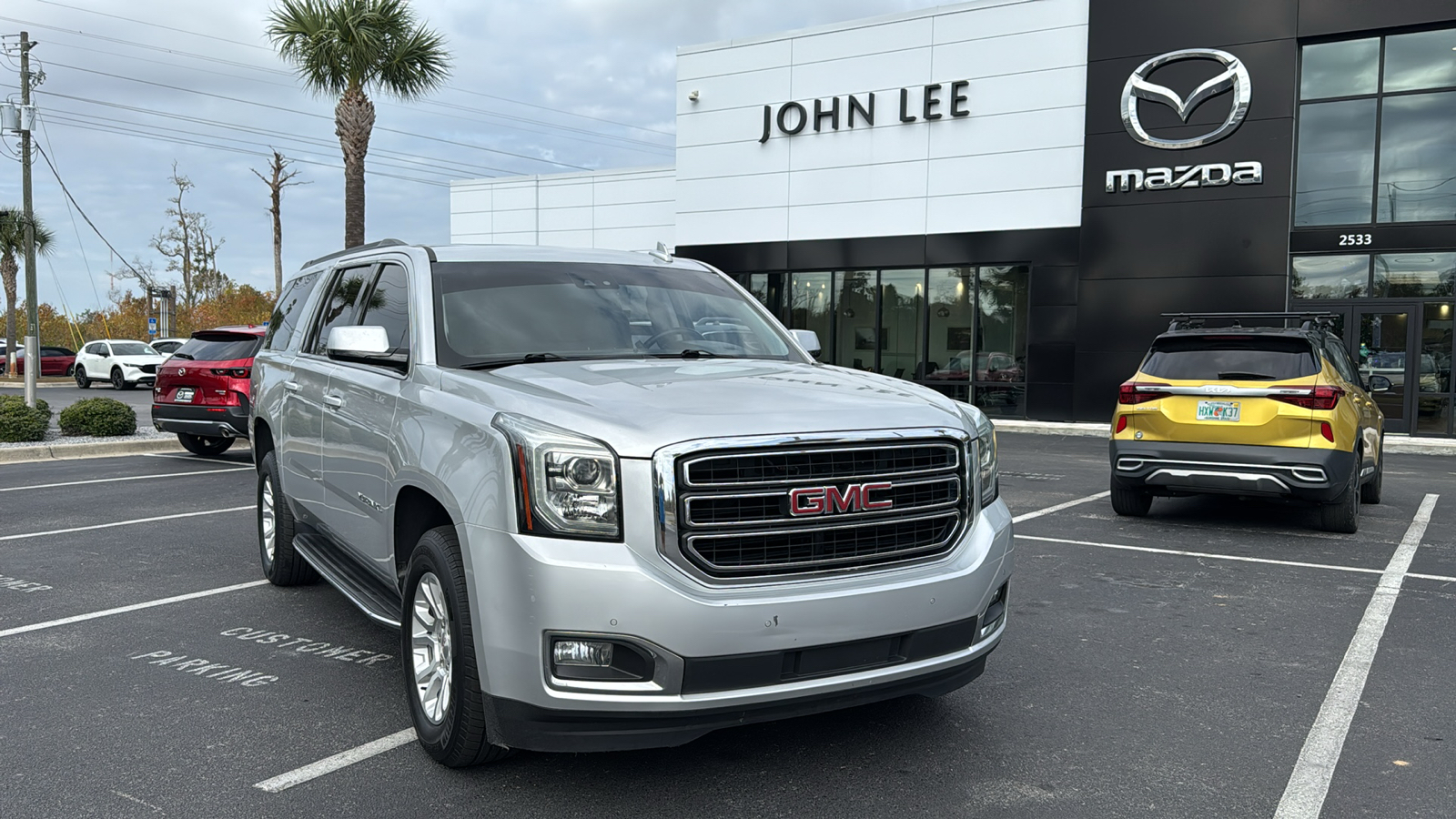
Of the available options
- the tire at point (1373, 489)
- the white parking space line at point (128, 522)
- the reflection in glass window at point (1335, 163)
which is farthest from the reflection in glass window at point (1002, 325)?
the white parking space line at point (128, 522)

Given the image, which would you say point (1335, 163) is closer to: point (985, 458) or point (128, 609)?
point (985, 458)

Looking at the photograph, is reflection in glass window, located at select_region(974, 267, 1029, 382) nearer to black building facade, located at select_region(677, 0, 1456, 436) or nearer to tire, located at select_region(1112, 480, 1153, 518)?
black building facade, located at select_region(677, 0, 1456, 436)

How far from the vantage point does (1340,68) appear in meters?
20.0

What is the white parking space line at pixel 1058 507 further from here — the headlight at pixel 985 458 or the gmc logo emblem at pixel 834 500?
the gmc logo emblem at pixel 834 500

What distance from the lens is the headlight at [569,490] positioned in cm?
318

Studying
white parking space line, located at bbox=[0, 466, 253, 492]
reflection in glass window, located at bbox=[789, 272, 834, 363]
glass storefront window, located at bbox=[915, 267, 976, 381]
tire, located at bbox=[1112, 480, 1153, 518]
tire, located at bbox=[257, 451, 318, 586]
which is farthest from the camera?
reflection in glass window, located at bbox=[789, 272, 834, 363]

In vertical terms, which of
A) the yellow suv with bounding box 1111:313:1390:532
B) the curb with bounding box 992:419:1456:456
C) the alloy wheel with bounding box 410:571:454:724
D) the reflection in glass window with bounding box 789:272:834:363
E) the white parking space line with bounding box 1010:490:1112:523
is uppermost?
the reflection in glass window with bounding box 789:272:834:363

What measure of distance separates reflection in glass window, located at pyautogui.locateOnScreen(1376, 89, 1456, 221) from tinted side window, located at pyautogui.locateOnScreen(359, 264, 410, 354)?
2028 cm

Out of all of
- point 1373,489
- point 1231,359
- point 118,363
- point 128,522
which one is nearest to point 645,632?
point 1231,359

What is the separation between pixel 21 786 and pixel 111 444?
12.4 meters

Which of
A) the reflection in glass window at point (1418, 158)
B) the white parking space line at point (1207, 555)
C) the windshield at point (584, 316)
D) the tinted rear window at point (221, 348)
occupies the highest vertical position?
the reflection in glass window at point (1418, 158)

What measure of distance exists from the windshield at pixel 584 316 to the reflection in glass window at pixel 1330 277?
1844 centimetres

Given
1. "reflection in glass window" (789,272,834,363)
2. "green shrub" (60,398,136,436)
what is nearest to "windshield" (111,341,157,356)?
"green shrub" (60,398,136,436)

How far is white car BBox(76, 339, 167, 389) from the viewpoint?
33344mm
